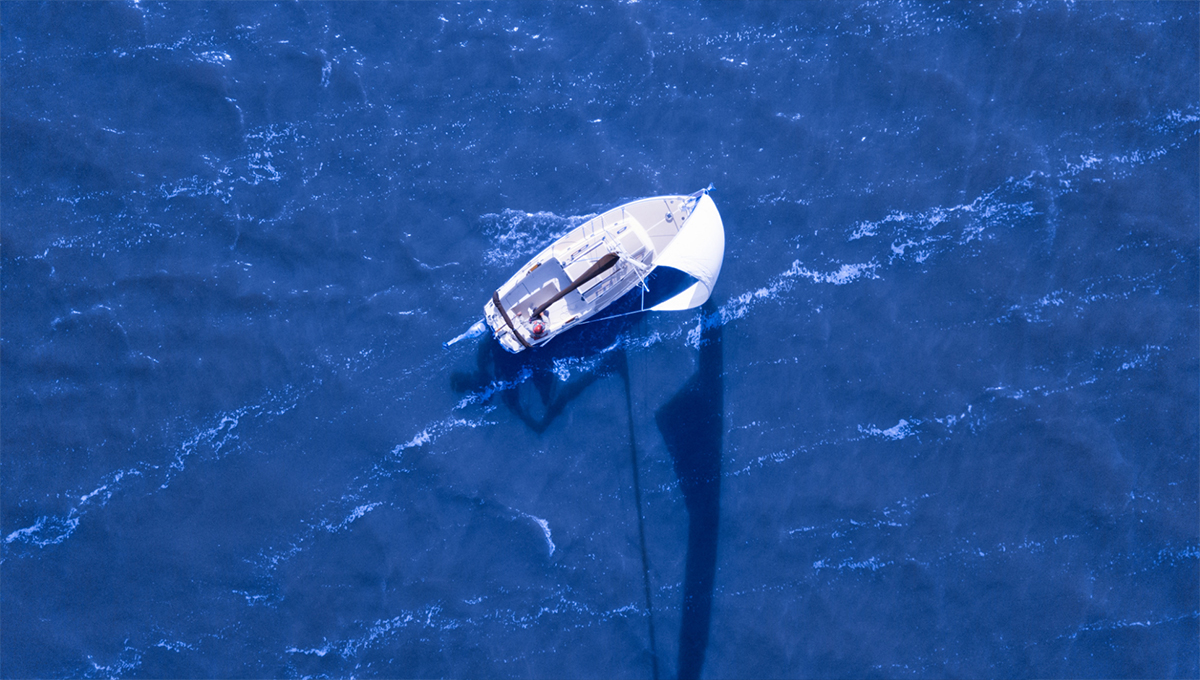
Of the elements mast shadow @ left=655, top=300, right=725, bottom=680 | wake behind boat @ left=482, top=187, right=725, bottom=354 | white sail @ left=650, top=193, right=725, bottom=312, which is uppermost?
wake behind boat @ left=482, top=187, right=725, bottom=354

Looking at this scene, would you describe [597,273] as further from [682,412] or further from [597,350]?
[682,412]

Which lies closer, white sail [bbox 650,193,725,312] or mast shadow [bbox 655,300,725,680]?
white sail [bbox 650,193,725,312]

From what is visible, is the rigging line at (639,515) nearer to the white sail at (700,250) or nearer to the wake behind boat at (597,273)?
the wake behind boat at (597,273)

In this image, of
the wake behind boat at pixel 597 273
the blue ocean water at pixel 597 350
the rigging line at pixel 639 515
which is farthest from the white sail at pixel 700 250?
the rigging line at pixel 639 515

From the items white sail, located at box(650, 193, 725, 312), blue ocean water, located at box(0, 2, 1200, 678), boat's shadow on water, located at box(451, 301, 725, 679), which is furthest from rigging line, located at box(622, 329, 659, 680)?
white sail, located at box(650, 193, 725, 312)

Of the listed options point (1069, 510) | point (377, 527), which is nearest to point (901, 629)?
point (1069, 510)

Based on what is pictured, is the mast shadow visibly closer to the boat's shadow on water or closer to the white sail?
the boat's shadow on water

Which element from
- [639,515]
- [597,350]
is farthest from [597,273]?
[639,515]
